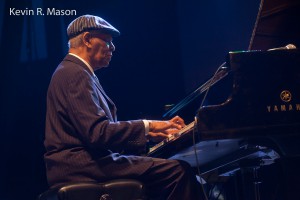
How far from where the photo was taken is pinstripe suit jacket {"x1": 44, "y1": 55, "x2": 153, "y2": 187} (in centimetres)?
228

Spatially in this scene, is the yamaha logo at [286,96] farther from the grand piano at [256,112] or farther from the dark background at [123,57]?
the dark background at [123,57]

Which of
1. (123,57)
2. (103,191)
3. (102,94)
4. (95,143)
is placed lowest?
(103,191)

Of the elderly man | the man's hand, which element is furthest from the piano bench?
the man's hand

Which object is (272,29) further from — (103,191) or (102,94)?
(103,191)

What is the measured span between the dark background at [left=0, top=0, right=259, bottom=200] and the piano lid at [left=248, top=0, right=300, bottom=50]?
1.73 m

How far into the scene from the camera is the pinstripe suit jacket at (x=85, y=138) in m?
2.28

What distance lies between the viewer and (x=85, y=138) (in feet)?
7.55

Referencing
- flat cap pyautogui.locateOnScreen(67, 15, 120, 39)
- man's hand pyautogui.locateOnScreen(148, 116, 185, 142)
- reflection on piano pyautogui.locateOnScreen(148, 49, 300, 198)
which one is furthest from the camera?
flat cap pyautogui.locateOnScreen(67, 15, 120, 39)

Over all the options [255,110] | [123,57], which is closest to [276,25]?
[255,110]

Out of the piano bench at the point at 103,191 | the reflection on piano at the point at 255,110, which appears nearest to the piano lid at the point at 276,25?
the reflection on piano at the point at 255,110

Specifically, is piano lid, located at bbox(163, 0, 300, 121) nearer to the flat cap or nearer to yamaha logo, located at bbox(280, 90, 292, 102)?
yamaha logo, located at bbox(280, 90, 292, 102)

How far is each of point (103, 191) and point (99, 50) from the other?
0.91 metres

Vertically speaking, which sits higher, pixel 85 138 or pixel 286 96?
pixel 286 96

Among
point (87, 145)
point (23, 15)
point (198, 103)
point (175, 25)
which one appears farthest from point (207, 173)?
point (23, 15)
